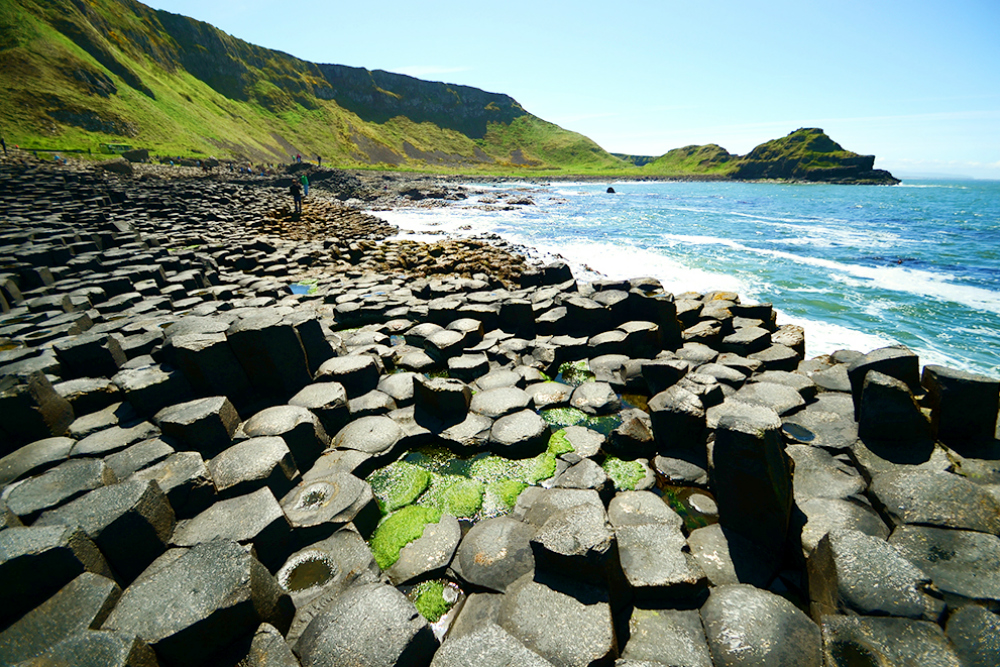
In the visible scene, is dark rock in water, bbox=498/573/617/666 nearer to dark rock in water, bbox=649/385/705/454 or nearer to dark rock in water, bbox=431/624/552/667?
dark rock in water, bbox=431/624/552/667

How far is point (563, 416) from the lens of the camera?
18.9 ft

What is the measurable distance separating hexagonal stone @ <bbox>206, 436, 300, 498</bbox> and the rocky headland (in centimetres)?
2

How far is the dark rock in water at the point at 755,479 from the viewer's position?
11.1ft

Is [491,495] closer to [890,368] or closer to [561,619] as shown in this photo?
[561,619]

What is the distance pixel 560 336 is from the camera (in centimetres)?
808

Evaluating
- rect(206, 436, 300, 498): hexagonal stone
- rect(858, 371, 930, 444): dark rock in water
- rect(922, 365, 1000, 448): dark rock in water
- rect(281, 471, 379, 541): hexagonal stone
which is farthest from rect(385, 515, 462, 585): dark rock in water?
rect(922, 365, 1000, 448): dark rock in water

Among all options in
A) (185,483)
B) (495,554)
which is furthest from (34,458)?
(495,554)

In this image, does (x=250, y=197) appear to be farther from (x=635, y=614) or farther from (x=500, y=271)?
(x=635, y=614)

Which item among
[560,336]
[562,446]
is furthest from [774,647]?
[560,336]

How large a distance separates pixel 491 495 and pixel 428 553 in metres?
0.97

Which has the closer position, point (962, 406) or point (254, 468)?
point (254, 468)

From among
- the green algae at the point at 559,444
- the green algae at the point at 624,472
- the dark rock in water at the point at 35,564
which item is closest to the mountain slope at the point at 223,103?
the dark rock in water at the point at 35,564

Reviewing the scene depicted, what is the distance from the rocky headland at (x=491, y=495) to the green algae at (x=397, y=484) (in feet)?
0.11

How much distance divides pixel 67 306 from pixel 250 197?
2503cm
